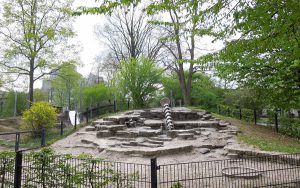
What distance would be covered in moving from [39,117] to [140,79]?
8725mm

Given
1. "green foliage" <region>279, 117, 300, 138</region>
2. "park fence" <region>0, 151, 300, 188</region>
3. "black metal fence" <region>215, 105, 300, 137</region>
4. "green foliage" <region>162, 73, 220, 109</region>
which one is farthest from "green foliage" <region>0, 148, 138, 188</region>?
"green foliage" <region>162, 73, 220, 109</region>

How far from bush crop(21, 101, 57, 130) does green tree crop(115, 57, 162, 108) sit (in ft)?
24.4

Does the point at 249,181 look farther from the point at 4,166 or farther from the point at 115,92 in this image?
the point at 115,92

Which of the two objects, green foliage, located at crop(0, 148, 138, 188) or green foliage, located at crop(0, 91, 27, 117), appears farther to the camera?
green foliage, located at crop(0, 91, 27, 117)

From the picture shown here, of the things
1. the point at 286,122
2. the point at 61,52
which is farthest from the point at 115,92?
the point at 286,122

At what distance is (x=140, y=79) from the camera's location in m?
20.5

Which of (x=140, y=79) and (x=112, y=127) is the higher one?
(x=140, y=79)

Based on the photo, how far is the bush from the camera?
14.4 m

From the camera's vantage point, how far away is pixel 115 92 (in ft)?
77.0

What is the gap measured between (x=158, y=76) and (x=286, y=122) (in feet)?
35.2

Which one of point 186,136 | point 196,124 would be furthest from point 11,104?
point 186,136

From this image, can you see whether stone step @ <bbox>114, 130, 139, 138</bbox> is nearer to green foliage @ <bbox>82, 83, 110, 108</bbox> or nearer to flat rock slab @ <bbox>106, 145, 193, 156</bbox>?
flat rock slab @ <bbox>106, 145, 193, 156</bbox>

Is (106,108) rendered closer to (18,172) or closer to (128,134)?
(128,134)

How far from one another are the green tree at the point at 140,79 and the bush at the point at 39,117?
745 cm
